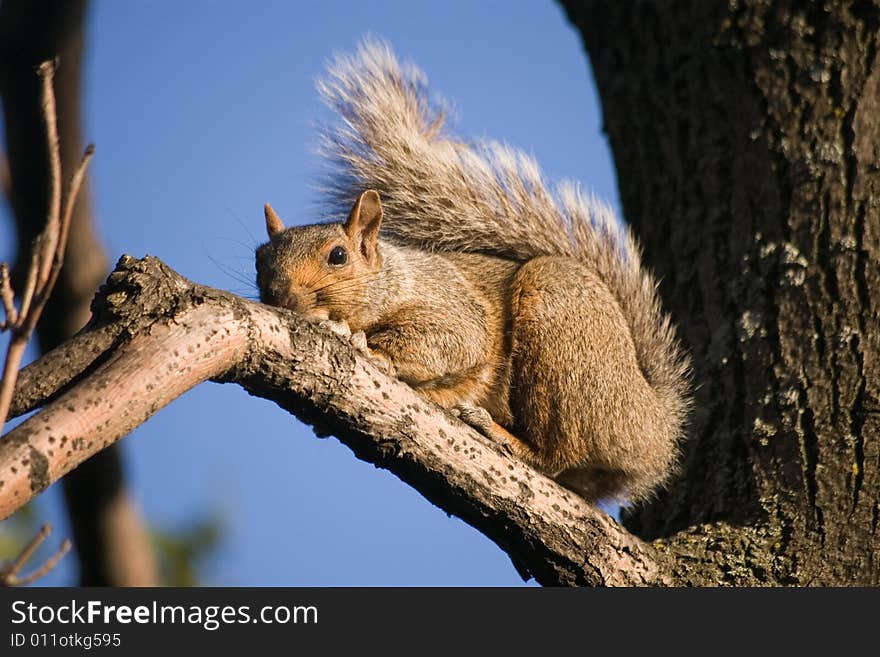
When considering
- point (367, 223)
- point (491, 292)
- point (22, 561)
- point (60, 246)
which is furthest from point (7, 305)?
point (491, 292)

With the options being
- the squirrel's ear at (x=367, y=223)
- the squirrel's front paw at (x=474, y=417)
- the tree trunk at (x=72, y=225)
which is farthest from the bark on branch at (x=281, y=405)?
the squirrel's ear at (x=367, y=223)

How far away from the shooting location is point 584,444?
11.3 ft

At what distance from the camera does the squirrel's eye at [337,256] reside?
3473 millimetres

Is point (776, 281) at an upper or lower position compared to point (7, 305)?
upper

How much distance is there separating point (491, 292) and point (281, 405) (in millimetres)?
1423

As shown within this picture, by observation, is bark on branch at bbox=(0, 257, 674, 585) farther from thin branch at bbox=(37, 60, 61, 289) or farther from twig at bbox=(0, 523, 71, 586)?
thin branch at bbox=(37, 60, 61, 289)

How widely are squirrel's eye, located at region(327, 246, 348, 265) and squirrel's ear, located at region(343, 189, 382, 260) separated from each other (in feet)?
0.30

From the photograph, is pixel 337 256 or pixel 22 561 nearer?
pixel 22 561

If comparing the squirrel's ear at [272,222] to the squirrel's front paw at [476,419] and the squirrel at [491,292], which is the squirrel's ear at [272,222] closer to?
the squirrel at [491,292]

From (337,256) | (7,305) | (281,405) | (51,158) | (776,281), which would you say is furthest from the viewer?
(337,256)

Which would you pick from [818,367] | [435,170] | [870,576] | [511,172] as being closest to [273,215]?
[435,170]

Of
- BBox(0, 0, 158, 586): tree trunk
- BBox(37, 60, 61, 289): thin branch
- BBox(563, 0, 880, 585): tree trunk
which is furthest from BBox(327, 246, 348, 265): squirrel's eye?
BBox(37, 60, 61, 289): thin branch

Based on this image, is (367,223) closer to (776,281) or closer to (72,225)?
(776,281)

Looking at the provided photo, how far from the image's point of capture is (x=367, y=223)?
363 cm
